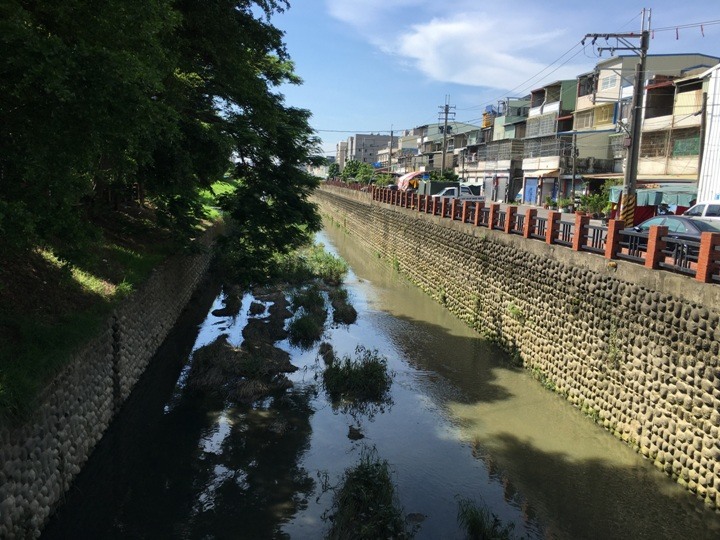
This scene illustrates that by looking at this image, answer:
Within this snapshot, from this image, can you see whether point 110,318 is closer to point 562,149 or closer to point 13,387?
point 13,387

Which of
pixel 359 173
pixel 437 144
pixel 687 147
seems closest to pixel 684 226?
pixel 687 147

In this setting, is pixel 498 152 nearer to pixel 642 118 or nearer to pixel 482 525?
pixel 642 118

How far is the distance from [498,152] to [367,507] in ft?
183

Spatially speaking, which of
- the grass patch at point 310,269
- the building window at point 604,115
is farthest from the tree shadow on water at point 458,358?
the building window at point 604,115

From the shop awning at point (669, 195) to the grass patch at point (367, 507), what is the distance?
24080 millimetres

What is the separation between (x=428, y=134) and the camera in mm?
94562

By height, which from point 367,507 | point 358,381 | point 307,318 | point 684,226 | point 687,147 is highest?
point 687,147

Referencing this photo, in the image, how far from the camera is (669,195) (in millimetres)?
30062

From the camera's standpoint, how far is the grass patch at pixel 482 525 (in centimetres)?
784

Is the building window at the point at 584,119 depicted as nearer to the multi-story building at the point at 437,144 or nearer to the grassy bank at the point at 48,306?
the multi-story building at the point at 437,144

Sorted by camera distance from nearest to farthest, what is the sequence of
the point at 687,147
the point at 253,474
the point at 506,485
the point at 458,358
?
the point at 253,474, the point at 506,485, the point at 458,358, the point at 687,147

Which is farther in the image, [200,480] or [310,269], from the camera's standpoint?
[310,269]

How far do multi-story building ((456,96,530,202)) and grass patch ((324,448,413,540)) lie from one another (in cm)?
5083

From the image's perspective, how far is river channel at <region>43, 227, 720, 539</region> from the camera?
8289mm
